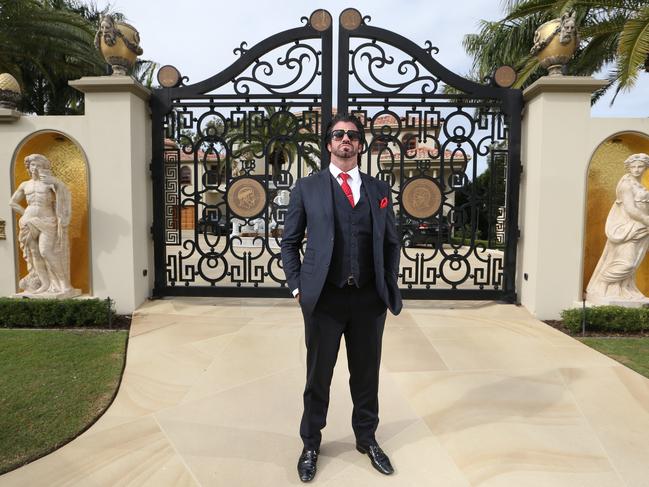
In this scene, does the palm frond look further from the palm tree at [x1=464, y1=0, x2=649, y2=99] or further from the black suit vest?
the black suit vest

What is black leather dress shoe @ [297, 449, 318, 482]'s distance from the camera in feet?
7.14

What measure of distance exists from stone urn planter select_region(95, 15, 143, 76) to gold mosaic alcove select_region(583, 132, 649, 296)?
5.61 m

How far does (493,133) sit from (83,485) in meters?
5.37

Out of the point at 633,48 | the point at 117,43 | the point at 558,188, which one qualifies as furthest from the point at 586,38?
the point at 117,43

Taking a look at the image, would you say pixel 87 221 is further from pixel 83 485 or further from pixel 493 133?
pixel 493 133

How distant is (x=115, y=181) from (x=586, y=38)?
360 inches

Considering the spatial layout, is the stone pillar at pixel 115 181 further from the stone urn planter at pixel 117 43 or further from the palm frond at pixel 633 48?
the palm frond at pixel 633 48

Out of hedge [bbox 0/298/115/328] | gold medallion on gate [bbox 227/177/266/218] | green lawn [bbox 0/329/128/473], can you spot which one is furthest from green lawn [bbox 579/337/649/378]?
hedge [bbox 0/298/115/328]

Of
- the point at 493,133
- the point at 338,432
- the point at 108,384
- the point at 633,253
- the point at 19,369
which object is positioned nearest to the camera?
the point at 338,432

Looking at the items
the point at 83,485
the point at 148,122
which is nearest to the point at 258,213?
the point at 148,122

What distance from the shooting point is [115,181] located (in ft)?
16.8

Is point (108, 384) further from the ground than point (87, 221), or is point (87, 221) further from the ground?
point (87, 221)

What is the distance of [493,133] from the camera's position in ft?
18.1

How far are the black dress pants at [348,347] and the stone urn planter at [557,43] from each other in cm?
444
